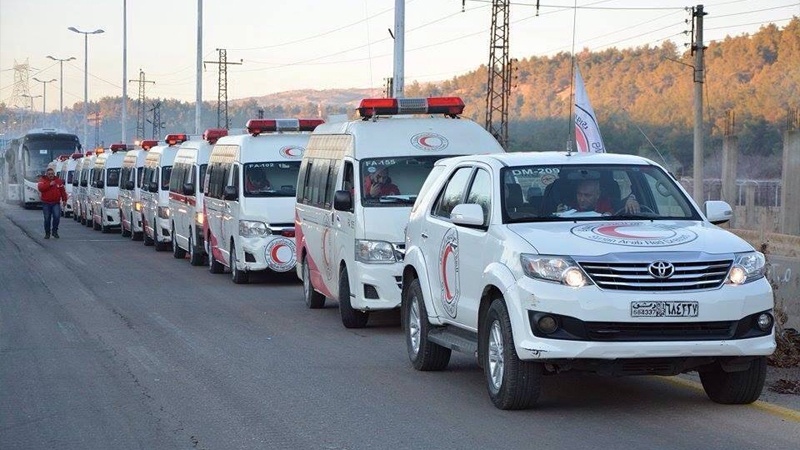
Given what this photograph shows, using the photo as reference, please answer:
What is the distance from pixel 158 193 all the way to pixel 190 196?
5275 mm

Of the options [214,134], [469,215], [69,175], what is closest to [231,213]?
[214,134]

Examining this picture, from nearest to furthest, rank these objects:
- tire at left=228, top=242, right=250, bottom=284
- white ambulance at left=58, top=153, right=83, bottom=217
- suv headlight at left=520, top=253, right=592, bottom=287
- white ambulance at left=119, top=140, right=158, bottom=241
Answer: suv headlight at left=520, top=253, right=592, bottom=287 < tire at left=228, top=242, right=250, bottom=284 < white ambulance at left=119, top=140, right=158, bottom=241 < white ambulance at left=58, top=153, right=83, bottom=217

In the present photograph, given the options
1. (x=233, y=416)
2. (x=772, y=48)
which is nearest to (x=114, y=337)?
(x=233, y=416)

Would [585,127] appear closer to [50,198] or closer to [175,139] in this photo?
[175,139]

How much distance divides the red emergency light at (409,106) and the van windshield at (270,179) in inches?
210

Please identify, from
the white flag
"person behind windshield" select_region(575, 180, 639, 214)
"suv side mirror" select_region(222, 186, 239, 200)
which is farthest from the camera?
the white flag

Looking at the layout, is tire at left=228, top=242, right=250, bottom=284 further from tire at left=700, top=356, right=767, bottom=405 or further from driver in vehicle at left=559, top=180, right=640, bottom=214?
tire at left=700, top=356, right=767, bottom=405

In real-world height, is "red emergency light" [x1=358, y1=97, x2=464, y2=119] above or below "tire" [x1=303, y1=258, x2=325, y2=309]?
above

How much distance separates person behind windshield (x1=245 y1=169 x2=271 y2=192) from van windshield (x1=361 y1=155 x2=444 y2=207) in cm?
633

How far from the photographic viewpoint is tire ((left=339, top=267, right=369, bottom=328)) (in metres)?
15.2

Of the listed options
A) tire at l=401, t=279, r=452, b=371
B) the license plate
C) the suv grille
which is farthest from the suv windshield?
tire at l=401, t=279, r=452, b=371

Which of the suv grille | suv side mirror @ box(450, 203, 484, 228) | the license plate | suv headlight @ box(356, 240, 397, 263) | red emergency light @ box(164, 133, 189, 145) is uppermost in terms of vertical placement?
red emergency light @ box(164, 133, 189, 145)

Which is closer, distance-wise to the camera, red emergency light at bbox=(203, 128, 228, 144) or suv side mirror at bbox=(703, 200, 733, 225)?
suv side mirror at bbox=(703, 200, 733, 225)

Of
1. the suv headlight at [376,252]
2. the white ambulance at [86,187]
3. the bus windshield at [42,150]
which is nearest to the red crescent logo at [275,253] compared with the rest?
the suv headlight at [376,252]
